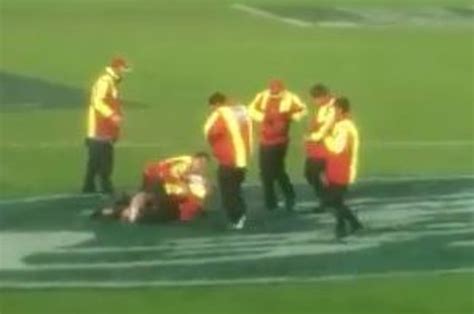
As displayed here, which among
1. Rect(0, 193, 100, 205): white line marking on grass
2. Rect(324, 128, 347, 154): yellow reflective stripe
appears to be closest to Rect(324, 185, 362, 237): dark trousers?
Rect(324, 128, 347, 154): yellow reflective stripe

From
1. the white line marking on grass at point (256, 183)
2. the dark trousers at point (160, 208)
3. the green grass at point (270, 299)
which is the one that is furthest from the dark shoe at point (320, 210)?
the green grass at point (270, 299)

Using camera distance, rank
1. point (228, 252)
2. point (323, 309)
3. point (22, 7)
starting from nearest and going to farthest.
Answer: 1. point (323, 309)
2. point (228, 252)
3. point (22, 7)

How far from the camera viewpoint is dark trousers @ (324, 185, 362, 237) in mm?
18562

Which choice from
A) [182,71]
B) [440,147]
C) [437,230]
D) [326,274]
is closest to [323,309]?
[326,274]

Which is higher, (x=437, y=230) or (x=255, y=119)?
(x=255, y=119)

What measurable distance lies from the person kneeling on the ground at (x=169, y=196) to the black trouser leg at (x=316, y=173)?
144 centimetres

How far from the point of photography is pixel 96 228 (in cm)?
1950

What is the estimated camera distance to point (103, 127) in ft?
70.9

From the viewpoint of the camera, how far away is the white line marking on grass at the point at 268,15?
48469mm

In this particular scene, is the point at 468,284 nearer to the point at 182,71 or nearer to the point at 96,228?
the point at 96,228

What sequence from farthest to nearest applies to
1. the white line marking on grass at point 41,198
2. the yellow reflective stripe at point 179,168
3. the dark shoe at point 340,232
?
the white line marking on grass at point 41,198 → the yellow reflective stripe at point 179,168 → the dark shoe at point 340,232

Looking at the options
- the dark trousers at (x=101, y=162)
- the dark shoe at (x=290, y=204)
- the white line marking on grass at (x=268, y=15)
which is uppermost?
the white line marking on grass at (x=268, y=15)

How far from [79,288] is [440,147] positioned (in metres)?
11.6

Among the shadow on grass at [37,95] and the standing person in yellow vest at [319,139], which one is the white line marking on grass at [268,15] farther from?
the standing person in yellow vest at [319,139]
